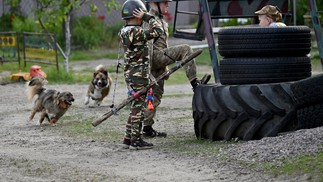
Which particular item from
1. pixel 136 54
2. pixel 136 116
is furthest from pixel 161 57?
pixel 136 116

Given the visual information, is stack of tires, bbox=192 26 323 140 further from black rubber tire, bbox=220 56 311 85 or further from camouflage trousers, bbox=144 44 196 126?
camouflage trousers, bbox=144 44 196 126

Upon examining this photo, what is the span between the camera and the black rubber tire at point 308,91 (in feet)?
31.0

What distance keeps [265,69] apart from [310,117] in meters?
0.82

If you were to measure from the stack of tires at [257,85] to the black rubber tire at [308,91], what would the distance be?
0.01 metres

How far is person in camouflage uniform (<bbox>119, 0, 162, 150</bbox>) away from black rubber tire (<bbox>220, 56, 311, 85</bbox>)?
92 cm

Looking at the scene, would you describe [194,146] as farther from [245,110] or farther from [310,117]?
[310,117]

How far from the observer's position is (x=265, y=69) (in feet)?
33.1

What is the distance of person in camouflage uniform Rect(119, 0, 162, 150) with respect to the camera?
10227mm

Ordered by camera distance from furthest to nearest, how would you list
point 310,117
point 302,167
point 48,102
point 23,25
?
point 23,25 → point 48,102 → point 310,117 → point 302,167

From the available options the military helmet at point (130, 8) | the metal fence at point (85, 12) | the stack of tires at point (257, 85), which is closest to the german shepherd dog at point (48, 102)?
the military helmet at point (130, 8)

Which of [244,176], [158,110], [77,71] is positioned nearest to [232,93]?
[244,176]

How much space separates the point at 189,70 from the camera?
11438mm

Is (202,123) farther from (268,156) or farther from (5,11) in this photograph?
(5,11)

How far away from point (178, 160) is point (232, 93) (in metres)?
1.18
